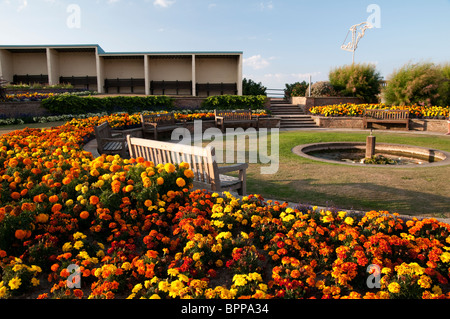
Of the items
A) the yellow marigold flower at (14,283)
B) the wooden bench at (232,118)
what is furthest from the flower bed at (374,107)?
the yellow marigold flower at (14,283)

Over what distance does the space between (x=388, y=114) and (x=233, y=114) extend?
274 inches

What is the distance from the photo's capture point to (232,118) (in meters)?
13.4

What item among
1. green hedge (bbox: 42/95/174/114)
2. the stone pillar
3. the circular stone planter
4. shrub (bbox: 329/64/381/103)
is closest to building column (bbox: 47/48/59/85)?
green hedge (bbox: 42/95/174/114)

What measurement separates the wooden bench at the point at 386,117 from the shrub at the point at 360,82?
4.03 meters

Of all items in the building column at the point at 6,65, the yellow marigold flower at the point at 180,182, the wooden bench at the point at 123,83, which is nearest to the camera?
the yellow marigold flower at the point at 180,182

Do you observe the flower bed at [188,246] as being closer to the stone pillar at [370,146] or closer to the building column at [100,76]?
the stone pillar at [370,146]

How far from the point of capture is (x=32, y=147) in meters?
5.18

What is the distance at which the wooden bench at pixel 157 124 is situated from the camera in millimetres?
10401

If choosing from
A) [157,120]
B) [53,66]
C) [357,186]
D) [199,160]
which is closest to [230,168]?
Answer: [199,160]

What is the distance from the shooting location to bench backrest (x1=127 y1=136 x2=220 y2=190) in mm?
3764

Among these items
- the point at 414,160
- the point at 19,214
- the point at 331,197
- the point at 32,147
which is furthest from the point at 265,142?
the point at 19,214

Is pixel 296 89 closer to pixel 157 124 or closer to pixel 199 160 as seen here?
pixel 157 124

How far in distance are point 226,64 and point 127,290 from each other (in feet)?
78.0
